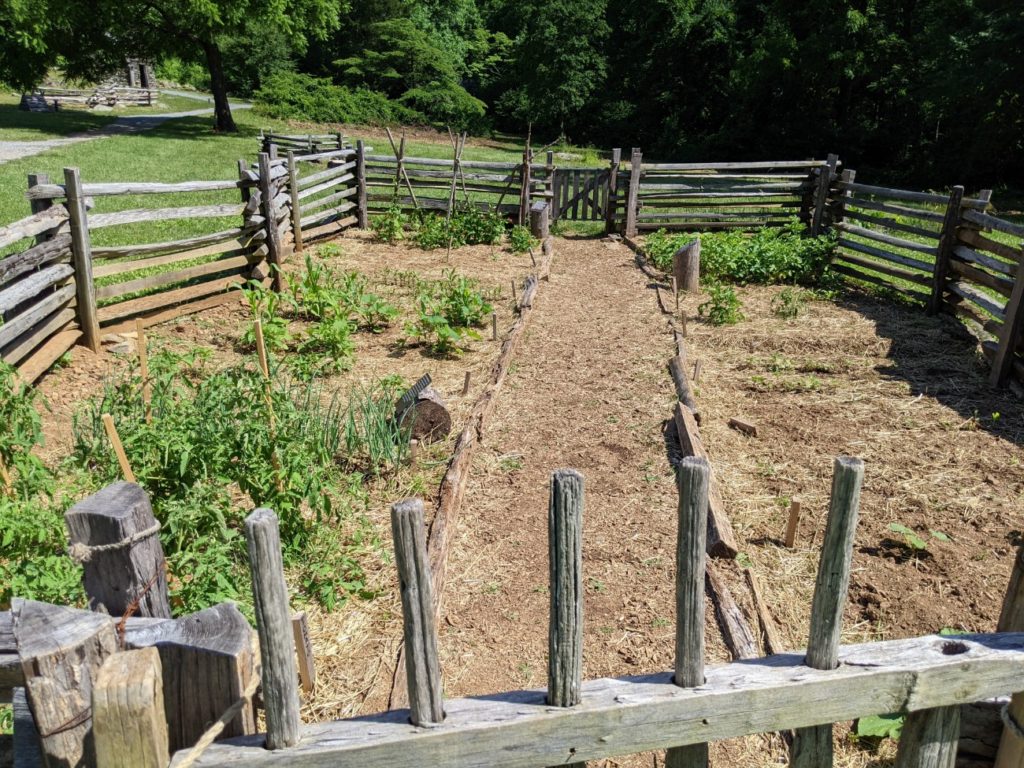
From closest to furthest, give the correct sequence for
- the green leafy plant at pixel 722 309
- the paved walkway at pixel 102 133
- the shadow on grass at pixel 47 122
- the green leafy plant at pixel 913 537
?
1. the green leafy plant at pixel 913 537
2. the green leafy plant at pixel 722 309
3. the paved walkway at pixel 102 133
4. the shadow on grass at pixel 47 122

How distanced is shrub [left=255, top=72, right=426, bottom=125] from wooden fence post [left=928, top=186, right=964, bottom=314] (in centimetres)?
2667

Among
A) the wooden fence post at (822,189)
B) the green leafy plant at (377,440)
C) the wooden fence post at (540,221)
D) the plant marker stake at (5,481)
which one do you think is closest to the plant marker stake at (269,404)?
the green leafy plant at (377,440)

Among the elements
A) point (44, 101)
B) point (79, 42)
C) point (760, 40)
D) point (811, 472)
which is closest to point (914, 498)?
point (811, 472)

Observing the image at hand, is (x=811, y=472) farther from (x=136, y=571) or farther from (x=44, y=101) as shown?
(x=44, y=101)

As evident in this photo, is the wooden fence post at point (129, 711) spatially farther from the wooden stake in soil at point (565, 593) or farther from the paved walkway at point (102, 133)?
the paved walkway at point (102, 133)

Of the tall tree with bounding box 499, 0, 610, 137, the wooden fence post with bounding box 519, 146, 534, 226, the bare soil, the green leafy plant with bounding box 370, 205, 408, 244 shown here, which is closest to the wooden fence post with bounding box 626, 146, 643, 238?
the wooden fence post with bounding box 519, 146, 534, 226

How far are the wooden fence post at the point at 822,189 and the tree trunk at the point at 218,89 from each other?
21422mm

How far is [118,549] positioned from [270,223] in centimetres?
844

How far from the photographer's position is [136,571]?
78.8 inches

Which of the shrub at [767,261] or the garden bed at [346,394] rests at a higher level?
the shrub at [767,261]

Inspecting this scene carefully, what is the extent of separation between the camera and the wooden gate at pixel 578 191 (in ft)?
50.4

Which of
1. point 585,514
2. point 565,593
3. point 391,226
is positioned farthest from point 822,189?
point 565,593

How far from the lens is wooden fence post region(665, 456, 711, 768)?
6.09 ft

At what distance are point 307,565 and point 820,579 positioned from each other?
9.17 feet
